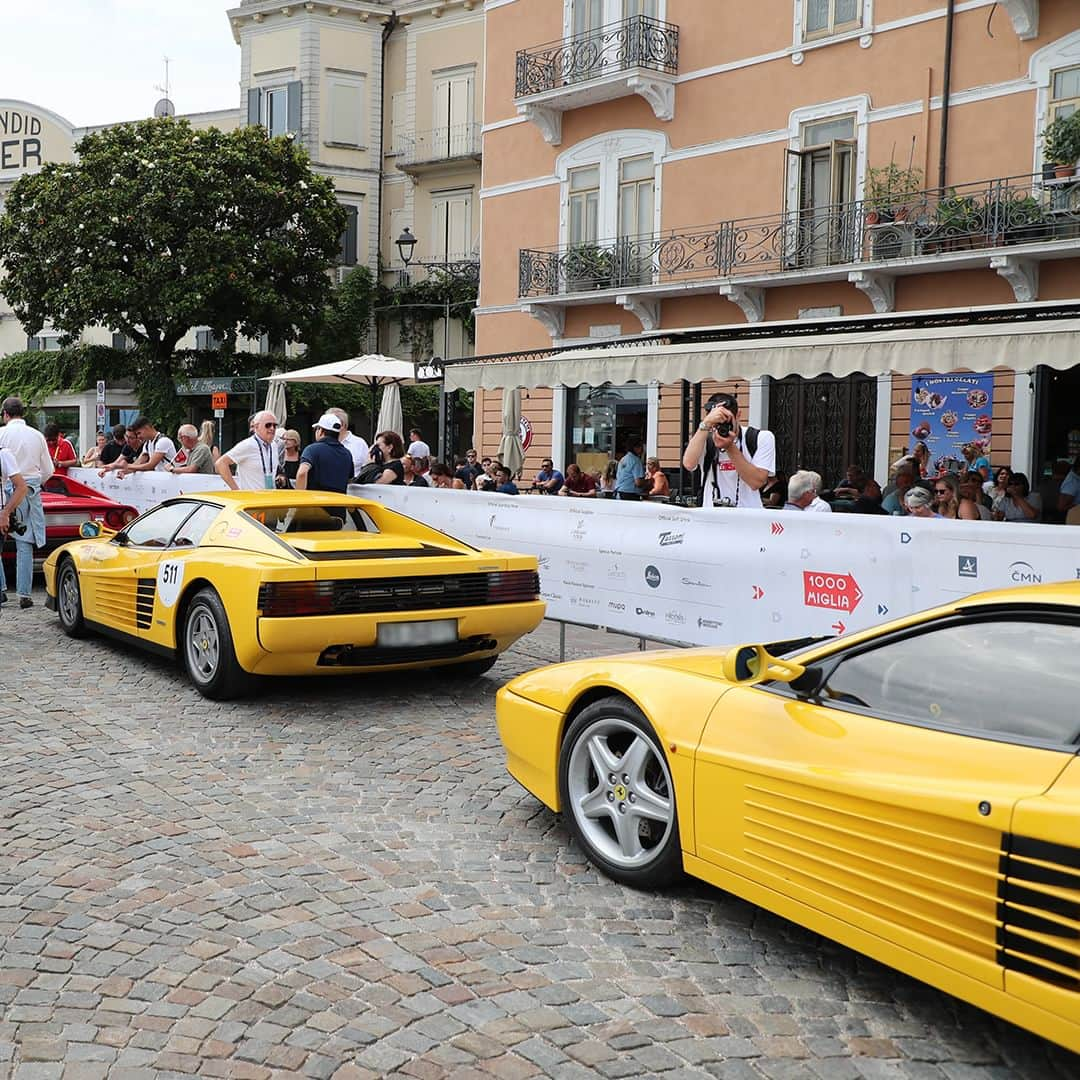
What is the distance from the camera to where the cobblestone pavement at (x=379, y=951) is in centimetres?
329

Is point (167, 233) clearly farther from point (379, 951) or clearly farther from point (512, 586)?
point (379, 951)

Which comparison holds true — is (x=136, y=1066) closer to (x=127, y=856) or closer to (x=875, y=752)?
(x=127, y=856)

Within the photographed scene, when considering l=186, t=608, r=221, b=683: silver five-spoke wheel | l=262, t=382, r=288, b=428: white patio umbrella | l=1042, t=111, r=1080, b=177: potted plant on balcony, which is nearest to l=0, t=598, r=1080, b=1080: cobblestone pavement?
l=186, t=608, r=221, b=683: silver five-spoke wheel

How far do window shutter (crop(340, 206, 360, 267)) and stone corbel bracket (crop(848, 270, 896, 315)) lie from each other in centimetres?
2497

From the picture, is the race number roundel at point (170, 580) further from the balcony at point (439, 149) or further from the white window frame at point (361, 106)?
the white window frame at point (361, 106)

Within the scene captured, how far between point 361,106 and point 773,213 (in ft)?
78.5

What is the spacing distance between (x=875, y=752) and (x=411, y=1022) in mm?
1491

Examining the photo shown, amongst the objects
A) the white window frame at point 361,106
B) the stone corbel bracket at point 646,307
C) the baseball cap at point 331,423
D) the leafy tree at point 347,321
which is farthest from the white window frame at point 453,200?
the baseball cap at point 331,423

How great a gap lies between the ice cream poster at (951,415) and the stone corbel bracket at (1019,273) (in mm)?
1266

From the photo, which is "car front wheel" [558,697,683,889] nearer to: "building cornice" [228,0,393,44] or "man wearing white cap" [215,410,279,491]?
"man wearing white cap" [215,410,279,491]

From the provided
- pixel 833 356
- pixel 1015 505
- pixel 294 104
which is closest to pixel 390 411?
pixel 833 356

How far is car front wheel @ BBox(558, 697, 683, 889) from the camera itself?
4.36 m

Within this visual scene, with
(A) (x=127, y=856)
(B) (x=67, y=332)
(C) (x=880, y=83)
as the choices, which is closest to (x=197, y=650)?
(A) (x=127, y=856)

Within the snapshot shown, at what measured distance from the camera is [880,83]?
1978 centimetres
